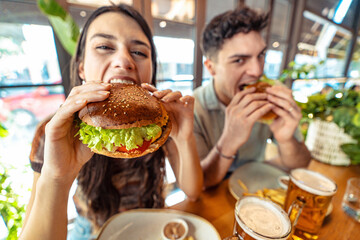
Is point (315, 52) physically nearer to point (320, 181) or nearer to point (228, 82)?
point (228, 82)

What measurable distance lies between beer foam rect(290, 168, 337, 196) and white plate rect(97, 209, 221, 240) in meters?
0.57

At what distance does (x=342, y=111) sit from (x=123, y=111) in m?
1.88

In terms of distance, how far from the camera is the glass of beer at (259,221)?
2.19 feet

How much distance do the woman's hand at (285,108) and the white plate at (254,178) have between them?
1.14 feet

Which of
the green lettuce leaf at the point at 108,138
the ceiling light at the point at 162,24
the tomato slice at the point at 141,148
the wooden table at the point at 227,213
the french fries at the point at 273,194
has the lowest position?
the wooden table at the point at 227,213

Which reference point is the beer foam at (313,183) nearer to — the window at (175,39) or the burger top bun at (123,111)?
the burger top bun at (123,111)

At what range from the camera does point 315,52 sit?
656 cm

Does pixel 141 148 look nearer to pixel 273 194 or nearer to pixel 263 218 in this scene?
pixel 263 218

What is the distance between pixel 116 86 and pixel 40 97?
242 cm

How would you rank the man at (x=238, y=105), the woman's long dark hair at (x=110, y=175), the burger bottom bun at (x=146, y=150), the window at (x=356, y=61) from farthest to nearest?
the window at (x=356, y=61) < the man at (x=238, y=105) < the woman's long dark hair at (x=110, y=175) < the burger bottom bun at (x=146, y=150)

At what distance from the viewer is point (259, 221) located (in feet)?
2.50

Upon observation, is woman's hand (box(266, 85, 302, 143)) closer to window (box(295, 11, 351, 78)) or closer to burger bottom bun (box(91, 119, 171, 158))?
burger bottom bun (box(91, 119, 171, 158))

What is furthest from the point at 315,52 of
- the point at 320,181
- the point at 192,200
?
the point at 192,200

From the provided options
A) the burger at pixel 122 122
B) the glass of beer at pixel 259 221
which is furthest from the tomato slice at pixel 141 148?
the glass of beer at pixel 259 221
